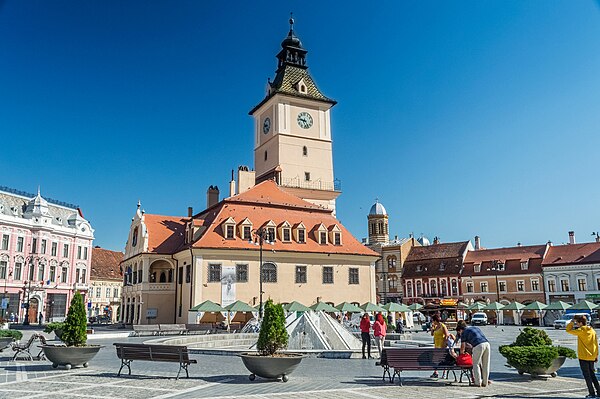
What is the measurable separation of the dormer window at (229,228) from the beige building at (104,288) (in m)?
40.1

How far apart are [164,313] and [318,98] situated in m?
28.8

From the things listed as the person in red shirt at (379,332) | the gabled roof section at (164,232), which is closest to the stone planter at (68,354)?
the person in red shirt at (379,332)

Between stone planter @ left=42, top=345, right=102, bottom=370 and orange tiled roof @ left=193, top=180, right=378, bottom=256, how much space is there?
23.4 m

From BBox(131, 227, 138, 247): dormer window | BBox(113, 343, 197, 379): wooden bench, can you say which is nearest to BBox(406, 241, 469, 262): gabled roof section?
→ BBox(131, 227, 138, 247): dormer window

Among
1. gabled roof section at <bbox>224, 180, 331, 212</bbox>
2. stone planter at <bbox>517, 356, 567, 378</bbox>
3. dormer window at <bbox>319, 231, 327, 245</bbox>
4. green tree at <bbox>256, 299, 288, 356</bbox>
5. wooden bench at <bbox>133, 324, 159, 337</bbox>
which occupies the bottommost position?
stone planter at <bbox>517, 356, 567, 378</bbox>

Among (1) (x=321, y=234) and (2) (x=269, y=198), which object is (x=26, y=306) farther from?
(1) (x=321, y=234)

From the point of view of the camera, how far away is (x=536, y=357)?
13.2 meters

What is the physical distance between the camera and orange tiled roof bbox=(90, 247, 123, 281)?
77.2 meters

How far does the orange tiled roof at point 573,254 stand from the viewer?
63.6m

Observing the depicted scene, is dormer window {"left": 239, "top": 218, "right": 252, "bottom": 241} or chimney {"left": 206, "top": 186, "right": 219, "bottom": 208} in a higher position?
chimney {"left": 206, "top": 186, "right": 219, "bottom": 208}

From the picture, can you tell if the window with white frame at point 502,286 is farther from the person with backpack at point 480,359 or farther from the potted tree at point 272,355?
the potted tree at point 272,355

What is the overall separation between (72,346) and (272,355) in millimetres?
5938

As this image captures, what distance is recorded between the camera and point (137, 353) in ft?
46.9

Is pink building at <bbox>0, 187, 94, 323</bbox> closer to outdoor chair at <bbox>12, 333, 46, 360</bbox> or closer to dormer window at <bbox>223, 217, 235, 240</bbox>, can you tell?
dormer window at <bbox>223, 217, 235, 240</bbox>
